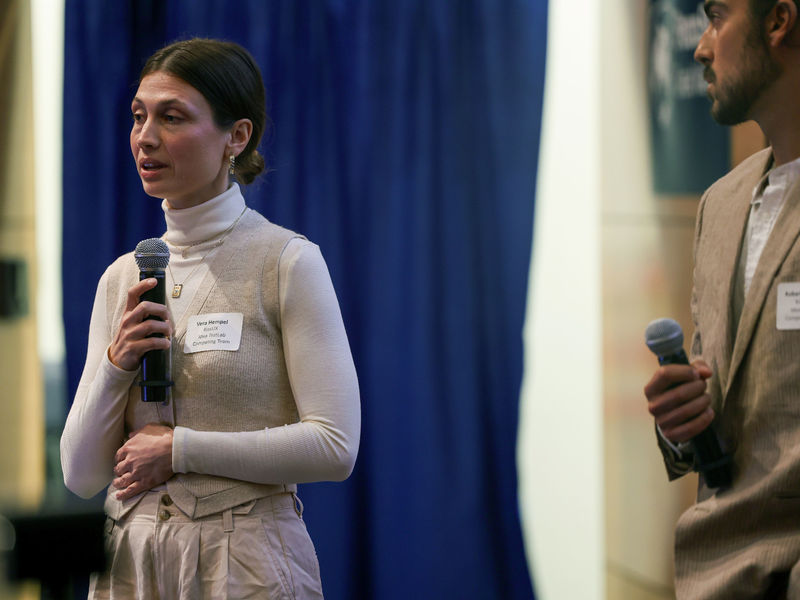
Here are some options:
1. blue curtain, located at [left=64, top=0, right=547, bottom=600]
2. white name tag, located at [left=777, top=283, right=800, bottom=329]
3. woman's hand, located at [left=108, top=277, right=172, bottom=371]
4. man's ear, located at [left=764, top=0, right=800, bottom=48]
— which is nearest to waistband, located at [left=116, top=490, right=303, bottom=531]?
woman's hand, located at [left=108, top=277, right=172, bottom=371]

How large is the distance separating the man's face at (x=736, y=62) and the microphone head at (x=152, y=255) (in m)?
1.05

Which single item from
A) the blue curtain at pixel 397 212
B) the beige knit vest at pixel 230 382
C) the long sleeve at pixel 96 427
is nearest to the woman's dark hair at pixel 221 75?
the beige knit vest at pixel 230 382

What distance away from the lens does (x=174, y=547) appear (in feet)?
5.53

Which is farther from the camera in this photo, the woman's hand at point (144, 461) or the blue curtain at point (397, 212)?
the blue curtain at point (397, 212)

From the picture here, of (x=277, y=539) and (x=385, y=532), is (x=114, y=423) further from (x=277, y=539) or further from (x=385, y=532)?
(x=385, y=532)

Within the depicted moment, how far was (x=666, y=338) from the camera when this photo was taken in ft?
4.83

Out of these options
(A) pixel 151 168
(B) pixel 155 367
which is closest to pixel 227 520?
(B) pixel 155 367

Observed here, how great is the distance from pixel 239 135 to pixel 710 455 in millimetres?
1137

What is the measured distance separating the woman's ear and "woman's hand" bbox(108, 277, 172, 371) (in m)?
0.37

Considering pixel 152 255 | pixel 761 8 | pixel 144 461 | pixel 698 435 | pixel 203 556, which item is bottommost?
pixel 203 556

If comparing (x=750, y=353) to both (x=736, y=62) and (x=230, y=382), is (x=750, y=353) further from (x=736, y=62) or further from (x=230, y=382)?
(x=230, y=382)

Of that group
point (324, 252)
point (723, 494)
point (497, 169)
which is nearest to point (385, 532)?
point (324, 252)

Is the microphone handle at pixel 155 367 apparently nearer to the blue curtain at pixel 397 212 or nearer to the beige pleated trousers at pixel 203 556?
the beige pleated trousers at pixel 203 556

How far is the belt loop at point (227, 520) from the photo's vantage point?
5.56 ft
